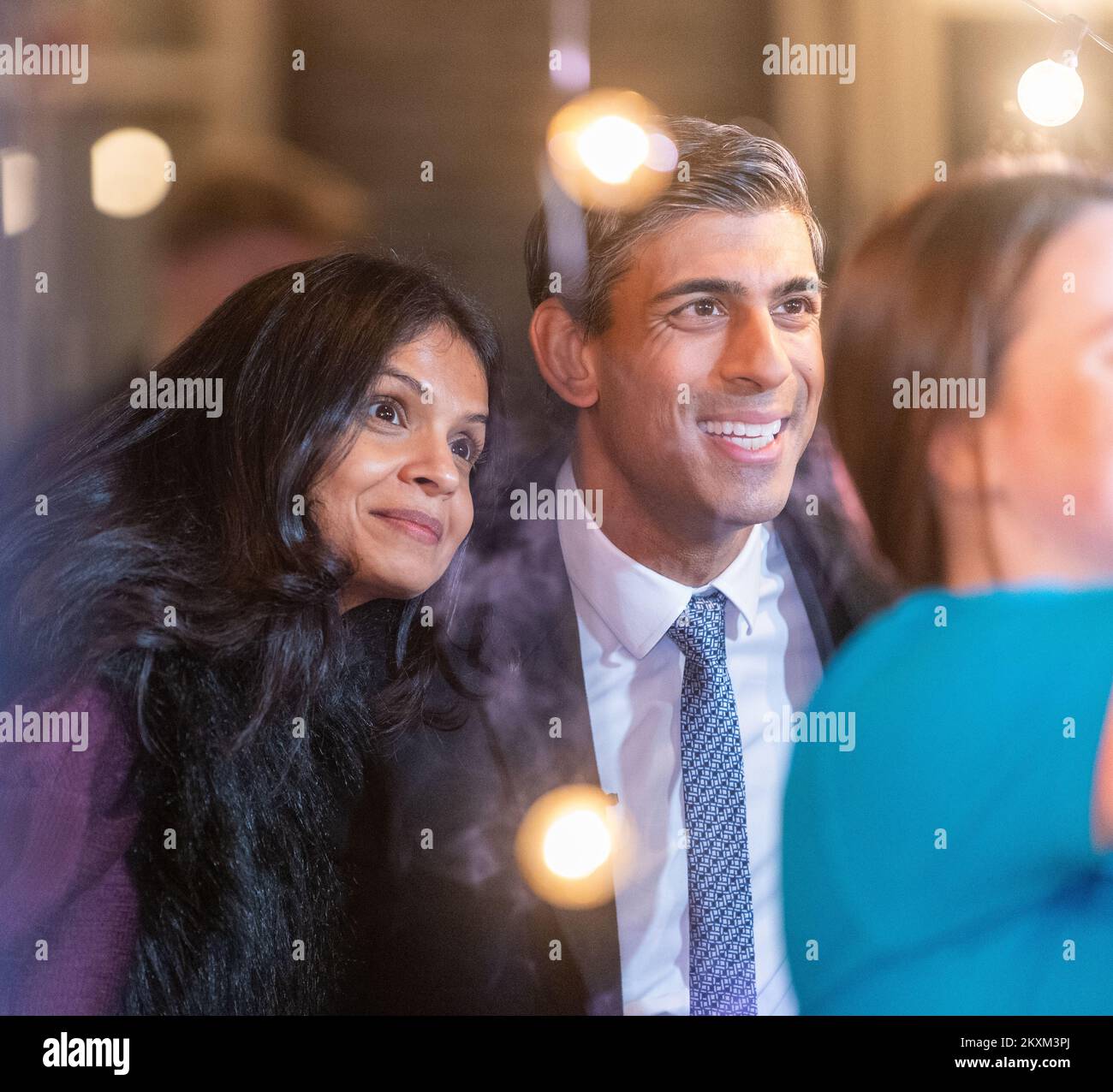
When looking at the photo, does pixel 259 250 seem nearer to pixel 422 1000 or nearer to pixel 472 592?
pixel 472 592

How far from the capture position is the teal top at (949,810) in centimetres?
153

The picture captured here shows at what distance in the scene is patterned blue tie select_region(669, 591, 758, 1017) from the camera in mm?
1531

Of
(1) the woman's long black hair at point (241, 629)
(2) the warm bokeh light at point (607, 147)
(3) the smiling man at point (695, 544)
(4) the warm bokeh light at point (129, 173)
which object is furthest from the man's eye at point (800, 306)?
(4) the warm bokeh light at point (129, 173)

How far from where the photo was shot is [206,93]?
1537 millimetres

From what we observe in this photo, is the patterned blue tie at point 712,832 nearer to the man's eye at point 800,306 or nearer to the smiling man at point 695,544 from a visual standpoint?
the smiling man at point 695,544

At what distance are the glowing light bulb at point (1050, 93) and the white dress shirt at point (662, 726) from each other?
28.7 inches

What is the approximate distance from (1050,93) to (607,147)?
2.17 ft

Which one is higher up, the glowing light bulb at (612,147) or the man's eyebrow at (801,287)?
the glowing light bulb at (612,147)

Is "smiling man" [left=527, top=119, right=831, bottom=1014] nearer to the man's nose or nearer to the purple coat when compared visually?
the man's nose

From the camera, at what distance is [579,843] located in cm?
154

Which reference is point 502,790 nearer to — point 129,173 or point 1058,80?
point 129,173

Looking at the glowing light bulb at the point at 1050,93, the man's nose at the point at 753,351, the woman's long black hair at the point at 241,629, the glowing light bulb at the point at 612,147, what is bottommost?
the woman's long black hair at the point at 241,629
